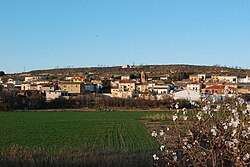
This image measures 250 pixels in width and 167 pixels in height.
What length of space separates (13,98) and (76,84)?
1144 inches

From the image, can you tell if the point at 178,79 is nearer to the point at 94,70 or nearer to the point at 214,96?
the point at 94,70

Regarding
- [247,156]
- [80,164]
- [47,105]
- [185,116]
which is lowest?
[47,105]

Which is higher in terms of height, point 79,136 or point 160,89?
point 79,136

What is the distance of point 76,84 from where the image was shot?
88.1 metres

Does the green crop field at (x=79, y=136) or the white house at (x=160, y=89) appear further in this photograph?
the white house at (x=160, y=89)

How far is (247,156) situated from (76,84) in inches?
3329

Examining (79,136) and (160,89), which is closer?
(79,136)

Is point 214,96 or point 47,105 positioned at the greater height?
point 214,96

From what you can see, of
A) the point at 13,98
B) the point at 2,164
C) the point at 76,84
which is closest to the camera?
the point at 2,164

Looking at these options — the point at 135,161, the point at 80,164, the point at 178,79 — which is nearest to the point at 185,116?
the point at 135,161

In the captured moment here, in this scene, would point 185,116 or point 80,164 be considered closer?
point 185,116

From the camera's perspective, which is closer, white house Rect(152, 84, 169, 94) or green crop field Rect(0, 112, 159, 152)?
green crop field Rect(0, 112, 159, 152)

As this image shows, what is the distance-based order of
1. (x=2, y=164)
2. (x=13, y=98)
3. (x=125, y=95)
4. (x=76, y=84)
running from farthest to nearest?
(x=76, y=84) → (x=125, y=95) → (x=13, y=98) → (x=2, y=164)

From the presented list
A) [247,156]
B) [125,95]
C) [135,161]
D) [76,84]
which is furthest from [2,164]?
[76,84]
